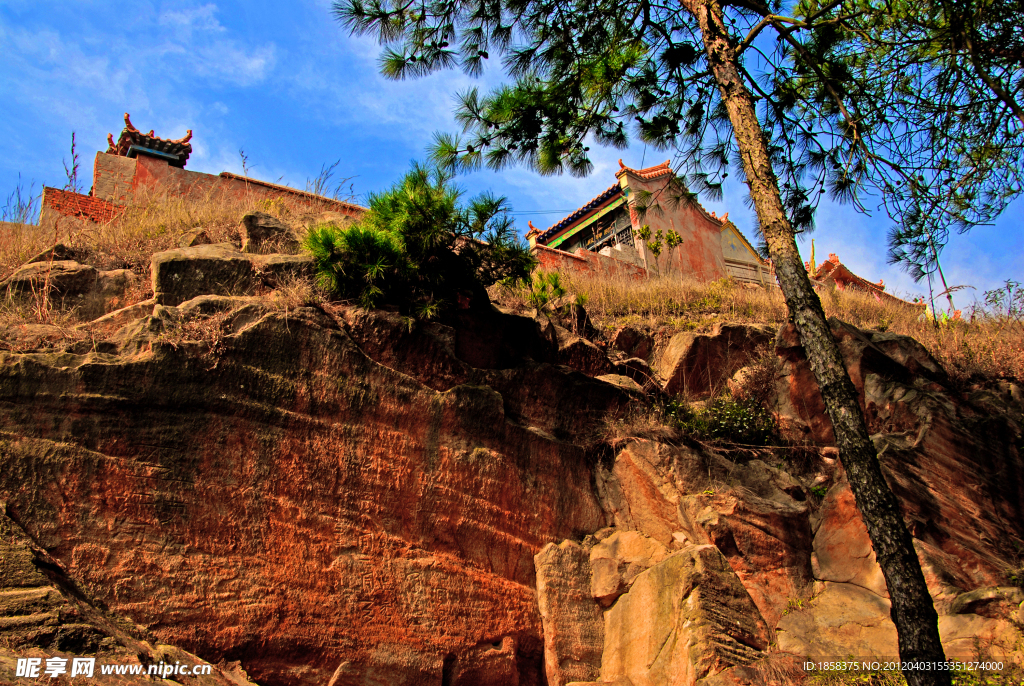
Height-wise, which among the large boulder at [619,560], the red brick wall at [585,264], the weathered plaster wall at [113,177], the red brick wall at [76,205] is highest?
the red brick wall at [585,264]

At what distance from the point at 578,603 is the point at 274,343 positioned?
3643mm

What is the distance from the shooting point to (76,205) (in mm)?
8945

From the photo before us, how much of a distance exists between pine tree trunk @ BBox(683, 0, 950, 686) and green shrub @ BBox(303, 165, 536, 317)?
2.57 meters

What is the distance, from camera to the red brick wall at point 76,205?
8828mm

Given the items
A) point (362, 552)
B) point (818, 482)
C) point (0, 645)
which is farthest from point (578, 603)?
point (0, 645)

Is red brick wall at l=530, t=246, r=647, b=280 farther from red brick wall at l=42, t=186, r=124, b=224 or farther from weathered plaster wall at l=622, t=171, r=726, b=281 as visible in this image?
red brick wall at l=42, t=186, r=124, b=224

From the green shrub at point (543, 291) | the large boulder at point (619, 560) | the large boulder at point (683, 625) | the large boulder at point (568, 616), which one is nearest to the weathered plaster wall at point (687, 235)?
the green shrub at point (543, 291)

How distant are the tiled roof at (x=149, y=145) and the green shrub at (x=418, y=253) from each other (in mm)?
4748

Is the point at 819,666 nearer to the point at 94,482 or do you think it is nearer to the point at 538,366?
the point at 538,366

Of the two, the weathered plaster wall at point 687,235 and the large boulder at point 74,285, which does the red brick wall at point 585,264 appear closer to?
the weathered plaster wall at point 687,235

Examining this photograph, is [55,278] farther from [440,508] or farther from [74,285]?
[440,508]

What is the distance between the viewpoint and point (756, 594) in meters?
6.75

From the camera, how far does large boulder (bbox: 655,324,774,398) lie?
9523 millimetres

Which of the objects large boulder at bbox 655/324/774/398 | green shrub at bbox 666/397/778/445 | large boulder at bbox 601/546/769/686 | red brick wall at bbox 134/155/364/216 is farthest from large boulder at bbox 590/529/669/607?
red brick wall at bbox 134/155/364/216
